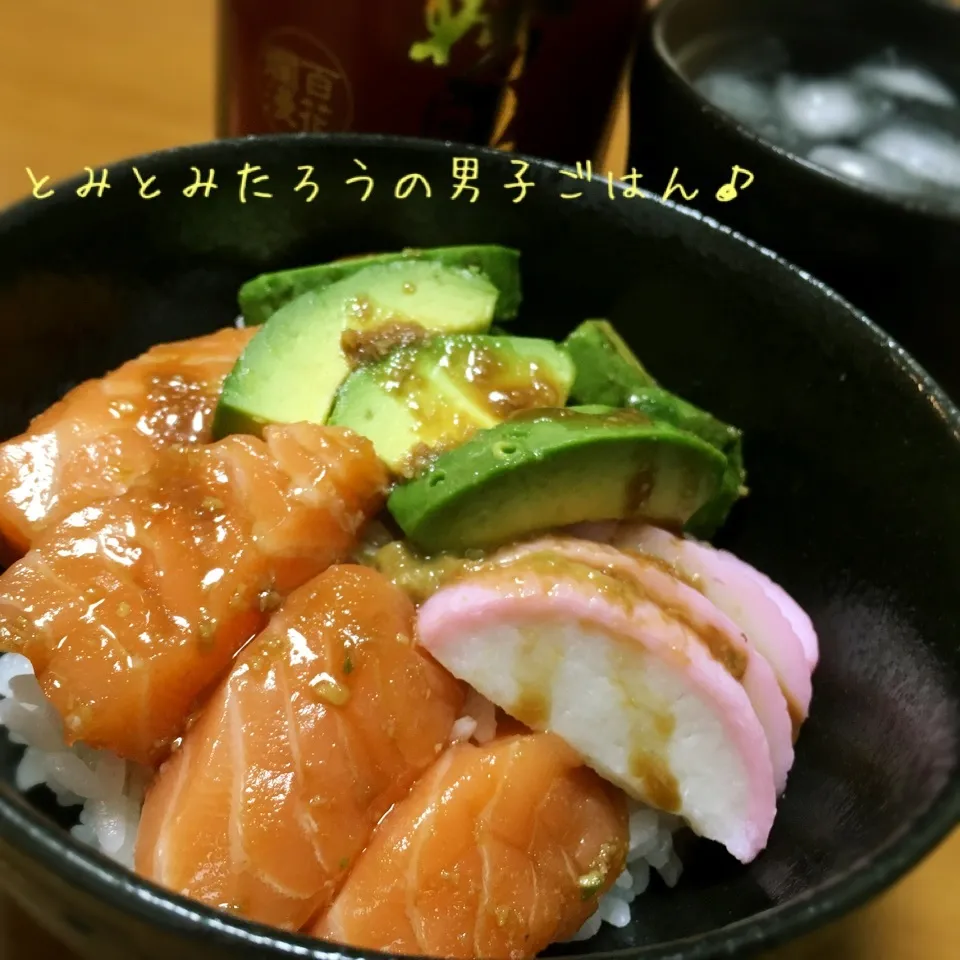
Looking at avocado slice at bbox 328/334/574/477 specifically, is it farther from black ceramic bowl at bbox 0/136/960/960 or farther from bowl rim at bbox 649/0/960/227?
bowl rim at bbox 649/0/960/227

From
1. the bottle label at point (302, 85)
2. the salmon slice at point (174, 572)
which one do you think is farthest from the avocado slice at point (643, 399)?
the bottle label at point (302, 85)

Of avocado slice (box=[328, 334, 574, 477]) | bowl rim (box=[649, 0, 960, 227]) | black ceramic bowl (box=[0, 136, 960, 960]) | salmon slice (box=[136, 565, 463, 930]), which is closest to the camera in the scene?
salmon slice (box=[136, 565, 463, 930])

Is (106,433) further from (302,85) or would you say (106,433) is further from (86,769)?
(302,85)

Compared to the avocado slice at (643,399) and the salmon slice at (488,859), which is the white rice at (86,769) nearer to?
the salmon slice at (488,859)

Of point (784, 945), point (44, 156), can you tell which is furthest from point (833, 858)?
point (44, 156)

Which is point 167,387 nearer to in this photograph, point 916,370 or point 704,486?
point 704,486

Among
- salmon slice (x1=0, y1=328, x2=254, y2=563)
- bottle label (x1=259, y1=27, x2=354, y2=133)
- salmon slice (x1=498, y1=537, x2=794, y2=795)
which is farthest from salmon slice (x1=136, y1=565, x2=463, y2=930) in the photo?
bottle label (x1=259, y1=27, x2=354, y2=133)
